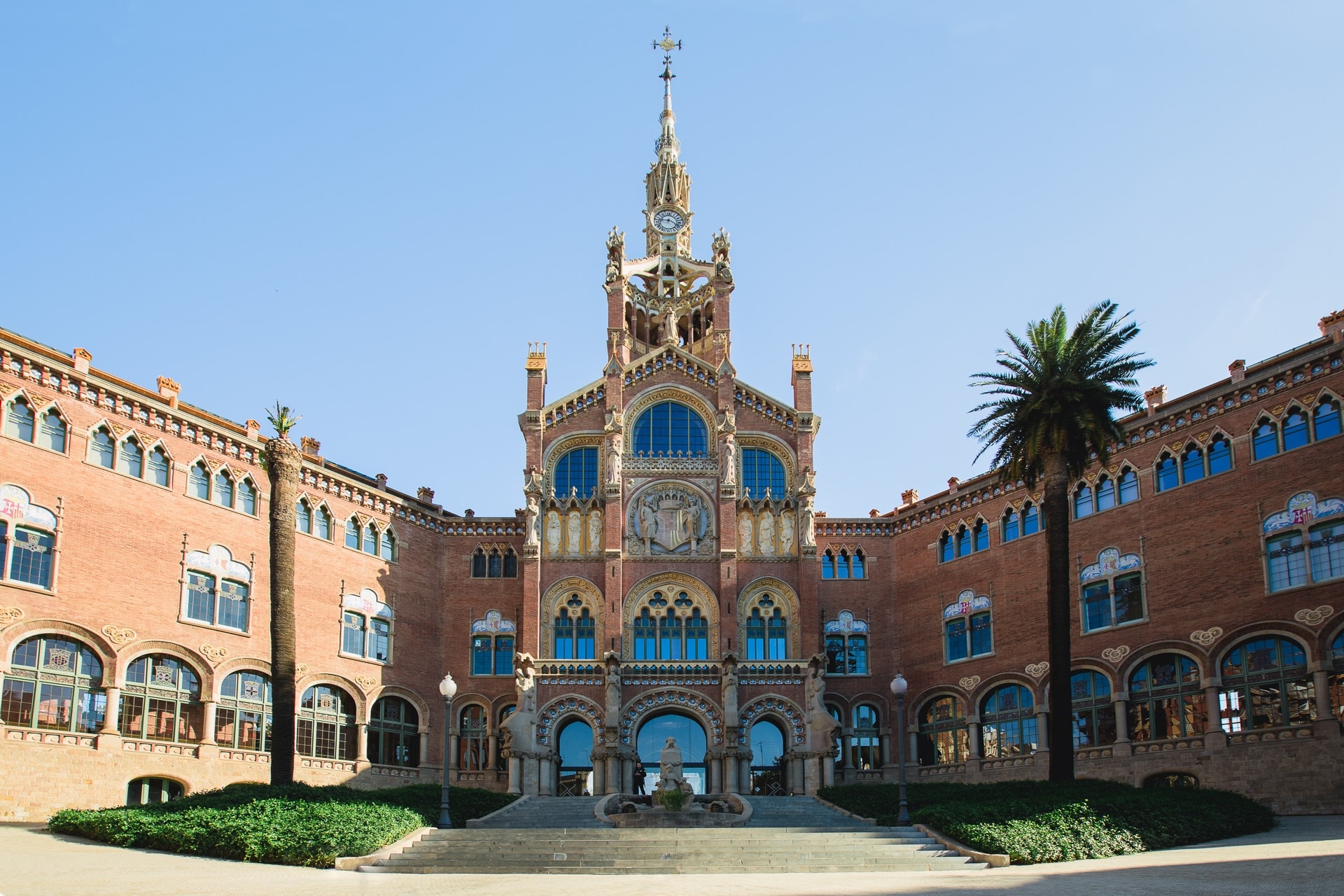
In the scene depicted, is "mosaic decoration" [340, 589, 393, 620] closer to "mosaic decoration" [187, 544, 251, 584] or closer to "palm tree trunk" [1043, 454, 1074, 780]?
"mosaic decoration" [187, 544, 251, 584]

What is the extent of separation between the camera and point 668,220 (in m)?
70.4

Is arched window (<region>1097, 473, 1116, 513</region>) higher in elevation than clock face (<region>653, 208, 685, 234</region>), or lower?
lower

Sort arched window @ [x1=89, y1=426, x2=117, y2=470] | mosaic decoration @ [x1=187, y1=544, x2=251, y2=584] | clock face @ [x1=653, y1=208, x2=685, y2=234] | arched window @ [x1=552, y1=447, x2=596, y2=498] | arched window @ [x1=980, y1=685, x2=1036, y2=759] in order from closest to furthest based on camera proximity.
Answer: arched window @ [x1=89, y1=426, x2=117, y2=470] < mosaic decoration @ [x1=187, y1=544, x2=251, y2=584] < arched window @ [x1=980, y1=685, x2=1036, y2=759] < arched window @ [x1=552, y1=447, x2=596, y2=498] < clock face @ [x1=653, y1=208, x2=685, y2=234]

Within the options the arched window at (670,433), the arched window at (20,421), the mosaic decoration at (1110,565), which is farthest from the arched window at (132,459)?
the mosaic decoration at (1110,565)

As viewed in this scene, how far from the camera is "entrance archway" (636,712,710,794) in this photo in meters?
54.1

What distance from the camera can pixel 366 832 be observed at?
110 feet

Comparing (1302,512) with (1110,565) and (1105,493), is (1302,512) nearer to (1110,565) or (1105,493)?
(1110,565)

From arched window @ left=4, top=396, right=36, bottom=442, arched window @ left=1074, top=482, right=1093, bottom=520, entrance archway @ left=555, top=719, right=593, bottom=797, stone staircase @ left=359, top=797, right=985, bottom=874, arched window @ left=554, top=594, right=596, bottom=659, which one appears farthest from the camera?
arched window @ left=554, top=594, right=596, bottom=659

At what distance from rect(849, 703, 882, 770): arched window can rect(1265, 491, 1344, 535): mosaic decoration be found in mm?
19643

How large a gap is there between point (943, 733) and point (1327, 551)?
18362 mm

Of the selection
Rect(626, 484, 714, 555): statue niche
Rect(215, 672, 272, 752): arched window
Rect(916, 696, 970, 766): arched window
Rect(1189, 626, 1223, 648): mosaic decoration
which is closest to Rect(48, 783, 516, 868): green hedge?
Rect(215, 672, 272, 752): arched window

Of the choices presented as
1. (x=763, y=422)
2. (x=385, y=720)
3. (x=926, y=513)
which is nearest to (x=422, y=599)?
(x=385, y=720)

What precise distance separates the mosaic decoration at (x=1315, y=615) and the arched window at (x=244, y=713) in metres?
34.0

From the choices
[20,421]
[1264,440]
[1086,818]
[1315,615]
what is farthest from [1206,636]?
[20,421]
